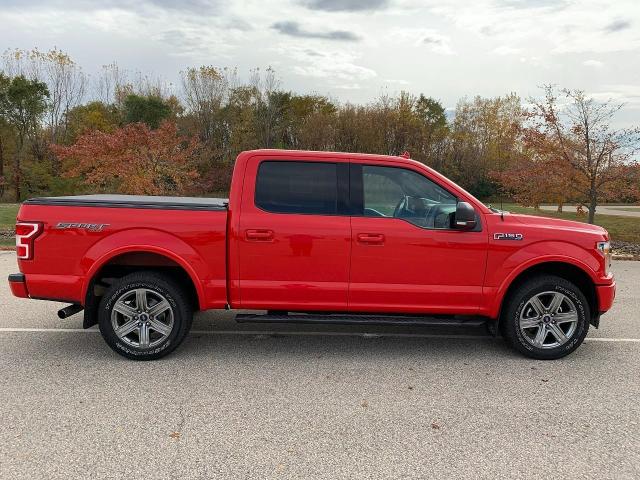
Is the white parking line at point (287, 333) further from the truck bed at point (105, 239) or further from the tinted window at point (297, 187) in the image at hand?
the tinted window at point (297, 187)

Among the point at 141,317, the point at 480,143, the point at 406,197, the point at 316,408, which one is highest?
the point at 480,143

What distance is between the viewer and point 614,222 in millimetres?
17594

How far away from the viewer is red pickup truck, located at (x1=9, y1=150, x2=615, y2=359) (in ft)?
13.6

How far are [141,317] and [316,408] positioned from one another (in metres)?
1.91

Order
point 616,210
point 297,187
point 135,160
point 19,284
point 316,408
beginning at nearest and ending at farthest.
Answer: point 316,408 < point 19,284 < point 297,187 < point 135,160 < point 616,210

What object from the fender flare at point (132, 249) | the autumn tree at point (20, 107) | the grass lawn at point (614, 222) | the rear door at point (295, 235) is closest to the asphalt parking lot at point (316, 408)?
the rear door at point (295, 235)

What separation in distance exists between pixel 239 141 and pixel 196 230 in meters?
32.5

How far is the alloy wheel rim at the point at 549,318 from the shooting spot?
14.3 feet

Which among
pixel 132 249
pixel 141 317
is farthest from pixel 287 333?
pixel 132 249

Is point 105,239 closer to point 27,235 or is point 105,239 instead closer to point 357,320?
point 27,235

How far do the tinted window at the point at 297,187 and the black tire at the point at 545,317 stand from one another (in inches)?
77.2

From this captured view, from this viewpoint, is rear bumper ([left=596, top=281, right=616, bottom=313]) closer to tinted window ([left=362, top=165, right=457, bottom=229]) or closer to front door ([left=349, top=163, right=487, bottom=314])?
front door ([left=349, top=163, right=487, bottom=314])

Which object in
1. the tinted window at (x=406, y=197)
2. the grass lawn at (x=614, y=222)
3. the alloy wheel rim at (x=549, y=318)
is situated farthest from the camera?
the grass lawn at (x=614, y=222)

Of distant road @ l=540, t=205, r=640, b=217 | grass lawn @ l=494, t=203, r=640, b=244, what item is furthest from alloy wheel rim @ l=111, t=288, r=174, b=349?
distant road @ l=540, t=205, r=640, b=217
